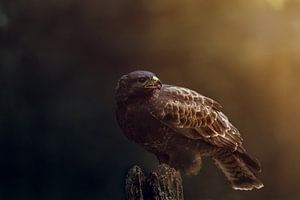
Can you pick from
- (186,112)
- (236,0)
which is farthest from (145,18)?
(186,112)

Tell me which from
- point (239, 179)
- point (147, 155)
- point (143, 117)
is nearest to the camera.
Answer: point (143, 117)

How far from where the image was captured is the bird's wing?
3576 mm

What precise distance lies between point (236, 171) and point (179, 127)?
42cm

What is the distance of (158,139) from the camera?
3.55 m

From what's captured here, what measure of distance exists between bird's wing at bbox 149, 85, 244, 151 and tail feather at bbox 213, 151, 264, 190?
0.21ft

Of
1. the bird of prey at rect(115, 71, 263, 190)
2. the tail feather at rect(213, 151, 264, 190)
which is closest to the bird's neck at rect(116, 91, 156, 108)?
the bird of prey at rect(115, 71, 263, 190)

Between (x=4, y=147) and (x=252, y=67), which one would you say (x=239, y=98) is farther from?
(x=4, y=147)

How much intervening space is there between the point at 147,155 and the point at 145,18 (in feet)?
2.45

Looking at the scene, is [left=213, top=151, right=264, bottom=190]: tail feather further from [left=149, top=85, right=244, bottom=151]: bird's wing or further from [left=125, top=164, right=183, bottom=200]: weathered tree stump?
[left=125, top=164, right=183, bottom=200]: weathered tree stump

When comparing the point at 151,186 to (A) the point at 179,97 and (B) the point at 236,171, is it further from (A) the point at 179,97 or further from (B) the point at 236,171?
(B) the point at 236,171

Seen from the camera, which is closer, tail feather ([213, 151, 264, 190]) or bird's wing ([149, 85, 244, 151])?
bird's wing ([149, 85, 244, 151])

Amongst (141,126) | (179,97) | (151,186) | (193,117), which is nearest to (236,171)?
(193,117)

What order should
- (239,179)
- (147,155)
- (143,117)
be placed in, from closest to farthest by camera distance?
(143,117) < (239,179) < (147,155)

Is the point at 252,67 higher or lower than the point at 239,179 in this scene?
higher
